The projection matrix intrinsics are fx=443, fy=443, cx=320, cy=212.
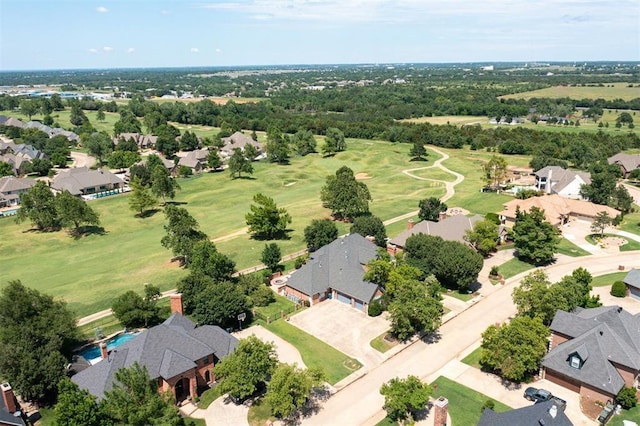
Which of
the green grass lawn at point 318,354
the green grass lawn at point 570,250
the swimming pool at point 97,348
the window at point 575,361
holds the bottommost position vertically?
the green grass lawn at point 570,250

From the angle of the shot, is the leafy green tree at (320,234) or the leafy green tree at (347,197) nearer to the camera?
the leafy green tree at (320,234)

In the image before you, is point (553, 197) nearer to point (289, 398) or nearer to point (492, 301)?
point (492, 301)

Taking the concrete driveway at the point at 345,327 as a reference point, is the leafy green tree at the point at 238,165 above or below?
above

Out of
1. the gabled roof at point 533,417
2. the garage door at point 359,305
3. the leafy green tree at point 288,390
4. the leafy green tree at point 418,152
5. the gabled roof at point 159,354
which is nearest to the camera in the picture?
the gabled roof at point 533,417

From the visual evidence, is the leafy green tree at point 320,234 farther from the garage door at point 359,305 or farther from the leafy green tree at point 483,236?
the leafy green tree at point 483,236

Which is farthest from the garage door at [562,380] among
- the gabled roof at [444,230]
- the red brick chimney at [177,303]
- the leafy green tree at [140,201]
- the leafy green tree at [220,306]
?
the leafy green tree at [140,201]

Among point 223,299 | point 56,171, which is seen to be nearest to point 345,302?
point 223,299

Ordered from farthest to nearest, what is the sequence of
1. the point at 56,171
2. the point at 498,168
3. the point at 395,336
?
the point at 56,171 < the point at 498,168 < the point at 395,336
